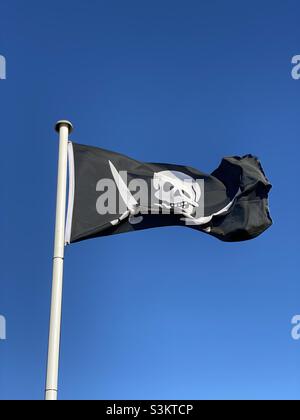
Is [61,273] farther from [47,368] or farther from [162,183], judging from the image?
[162,183]

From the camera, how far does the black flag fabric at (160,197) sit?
1107 centimetres

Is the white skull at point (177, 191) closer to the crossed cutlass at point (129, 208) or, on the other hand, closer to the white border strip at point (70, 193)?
the crossed cutlass at point (129, 208)

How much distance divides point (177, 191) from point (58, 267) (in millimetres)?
2715

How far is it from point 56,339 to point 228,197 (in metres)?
4.23

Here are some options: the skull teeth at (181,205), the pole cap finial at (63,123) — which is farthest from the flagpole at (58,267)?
the skull teeth at (181,205)

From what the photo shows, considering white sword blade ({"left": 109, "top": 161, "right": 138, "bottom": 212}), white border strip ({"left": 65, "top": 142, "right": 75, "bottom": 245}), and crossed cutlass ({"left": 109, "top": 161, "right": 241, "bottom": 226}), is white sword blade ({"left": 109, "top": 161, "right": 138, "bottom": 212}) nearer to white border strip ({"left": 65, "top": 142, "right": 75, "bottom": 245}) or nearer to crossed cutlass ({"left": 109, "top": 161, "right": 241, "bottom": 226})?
crossed cutlass ({"left": 109, "top": 161, "right": 241, "bottom": 226})

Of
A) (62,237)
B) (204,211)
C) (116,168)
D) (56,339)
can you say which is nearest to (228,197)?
(204,211)

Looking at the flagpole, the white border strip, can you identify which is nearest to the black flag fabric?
the white border strip

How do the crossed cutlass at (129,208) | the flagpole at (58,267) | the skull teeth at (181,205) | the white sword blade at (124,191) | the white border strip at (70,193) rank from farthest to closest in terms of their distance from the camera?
the skull teeth at (181,205) < the white sword blade at (124,191) < the crossed cutlass at (129,208) < the white border strip at (70,193) < the flagpole at (58,267)

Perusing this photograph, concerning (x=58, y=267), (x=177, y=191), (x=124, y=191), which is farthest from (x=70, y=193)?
(x=177, y=191)

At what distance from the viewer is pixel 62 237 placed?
1032 centimetres

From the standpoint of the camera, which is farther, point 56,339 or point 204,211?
point 204,211

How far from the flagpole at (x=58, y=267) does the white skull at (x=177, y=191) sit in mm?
1676
